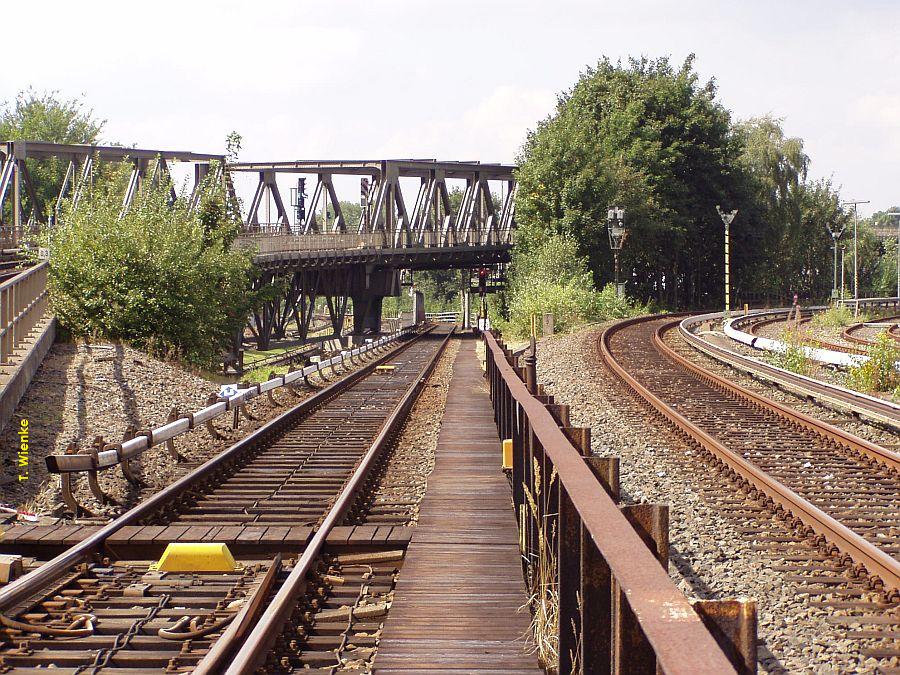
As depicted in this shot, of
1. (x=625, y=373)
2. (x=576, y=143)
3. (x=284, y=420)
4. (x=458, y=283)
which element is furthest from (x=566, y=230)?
(x=458, y=283)

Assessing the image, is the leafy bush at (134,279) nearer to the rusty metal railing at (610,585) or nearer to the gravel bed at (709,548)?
the gravel bed at (709,548)

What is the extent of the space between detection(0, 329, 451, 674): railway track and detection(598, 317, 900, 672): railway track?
2846 millimetres

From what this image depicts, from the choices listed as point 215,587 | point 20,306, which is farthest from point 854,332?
point 215,587

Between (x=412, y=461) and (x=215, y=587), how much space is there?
517 cm

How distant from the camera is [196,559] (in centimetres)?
645

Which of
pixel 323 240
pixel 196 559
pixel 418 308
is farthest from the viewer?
pixel 418 308

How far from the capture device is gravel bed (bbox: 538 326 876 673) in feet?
17.3

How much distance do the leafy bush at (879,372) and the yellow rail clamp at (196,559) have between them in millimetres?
12953

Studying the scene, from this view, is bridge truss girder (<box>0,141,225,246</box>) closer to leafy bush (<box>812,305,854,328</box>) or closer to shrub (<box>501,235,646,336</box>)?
shrub (<box>501,235,646,336</box>)

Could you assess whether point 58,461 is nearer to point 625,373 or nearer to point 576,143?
point 625,373

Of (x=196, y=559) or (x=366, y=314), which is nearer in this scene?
(x=196, y=559)

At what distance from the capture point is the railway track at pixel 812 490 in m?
6.04

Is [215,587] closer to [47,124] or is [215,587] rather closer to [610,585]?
[610,585]

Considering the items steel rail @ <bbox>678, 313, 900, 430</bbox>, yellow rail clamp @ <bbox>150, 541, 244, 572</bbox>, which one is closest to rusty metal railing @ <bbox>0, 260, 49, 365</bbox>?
yellow rail clamp @ <bbox>150, 541, 244, 572</bbox>
